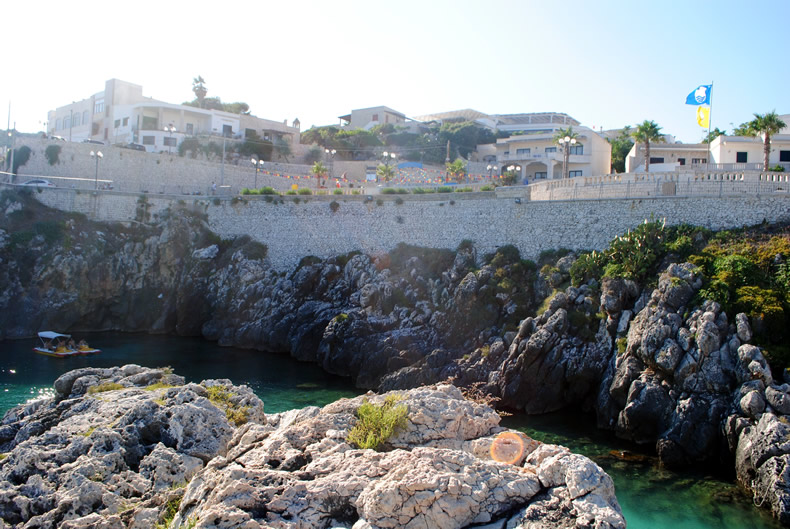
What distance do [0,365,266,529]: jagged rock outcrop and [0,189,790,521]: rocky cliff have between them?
1345 cm

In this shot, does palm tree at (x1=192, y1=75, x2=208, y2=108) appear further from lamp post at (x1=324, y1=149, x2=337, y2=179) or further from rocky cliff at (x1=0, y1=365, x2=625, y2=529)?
rocky cliff at (x1=0, y1=365, x2=625, y2=529)

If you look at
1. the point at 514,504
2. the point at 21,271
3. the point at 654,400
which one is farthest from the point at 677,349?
the point at 21,271

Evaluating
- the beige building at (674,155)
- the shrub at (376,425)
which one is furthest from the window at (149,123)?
the shrub at (376,425)

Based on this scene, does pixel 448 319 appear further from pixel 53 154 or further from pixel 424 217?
pixel 53 154

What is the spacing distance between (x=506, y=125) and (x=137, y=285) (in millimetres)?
48347

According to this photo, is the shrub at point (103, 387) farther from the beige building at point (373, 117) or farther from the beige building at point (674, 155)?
the beige building at point (373, 117)

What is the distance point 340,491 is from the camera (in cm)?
936

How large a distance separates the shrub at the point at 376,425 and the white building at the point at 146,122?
5097 centimetres

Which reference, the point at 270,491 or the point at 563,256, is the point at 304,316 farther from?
the point at 270,491

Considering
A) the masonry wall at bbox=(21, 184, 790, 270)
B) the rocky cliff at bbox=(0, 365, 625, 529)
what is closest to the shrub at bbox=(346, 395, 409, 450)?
the rocky cliff at bbox=(0, 365, 625, 529)

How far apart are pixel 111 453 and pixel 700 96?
112 feet

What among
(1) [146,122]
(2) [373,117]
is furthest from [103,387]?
(2) [373,117]

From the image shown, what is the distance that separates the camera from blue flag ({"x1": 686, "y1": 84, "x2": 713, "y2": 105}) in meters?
34.8

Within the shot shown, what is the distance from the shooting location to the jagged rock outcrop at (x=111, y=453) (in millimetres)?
11297
